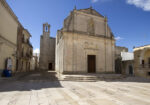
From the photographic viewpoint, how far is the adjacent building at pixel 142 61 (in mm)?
17569

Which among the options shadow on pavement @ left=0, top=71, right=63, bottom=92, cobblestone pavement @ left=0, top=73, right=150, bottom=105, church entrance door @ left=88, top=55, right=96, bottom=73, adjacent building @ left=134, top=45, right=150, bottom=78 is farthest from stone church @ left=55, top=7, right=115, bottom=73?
adjacent building @ left=134, top=45, right=150, bottom=78

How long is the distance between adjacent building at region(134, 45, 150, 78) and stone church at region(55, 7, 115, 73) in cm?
805

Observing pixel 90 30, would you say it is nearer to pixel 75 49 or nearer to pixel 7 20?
pixel 75 49

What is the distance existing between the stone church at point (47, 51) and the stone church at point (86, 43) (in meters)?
14.6

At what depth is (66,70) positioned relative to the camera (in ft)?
37.1

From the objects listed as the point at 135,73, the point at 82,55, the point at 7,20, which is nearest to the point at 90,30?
the point at 82,55

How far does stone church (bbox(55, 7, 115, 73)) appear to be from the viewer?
11766mm

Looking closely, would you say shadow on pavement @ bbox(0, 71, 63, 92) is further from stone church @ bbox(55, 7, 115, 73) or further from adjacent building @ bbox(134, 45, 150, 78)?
adjacent building @ bbox(134, 45, 150, 78)

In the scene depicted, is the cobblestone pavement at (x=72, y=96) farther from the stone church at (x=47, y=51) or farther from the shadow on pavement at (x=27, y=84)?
the stone church at (x=47, y=51)

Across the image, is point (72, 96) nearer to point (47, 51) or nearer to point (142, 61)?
point (142, 61)

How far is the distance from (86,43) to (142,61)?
13179 millimetres

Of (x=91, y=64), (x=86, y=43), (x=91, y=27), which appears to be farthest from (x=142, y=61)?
(x=86, y=43)

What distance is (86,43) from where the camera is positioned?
1286cm

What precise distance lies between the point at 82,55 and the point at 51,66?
1728cm
